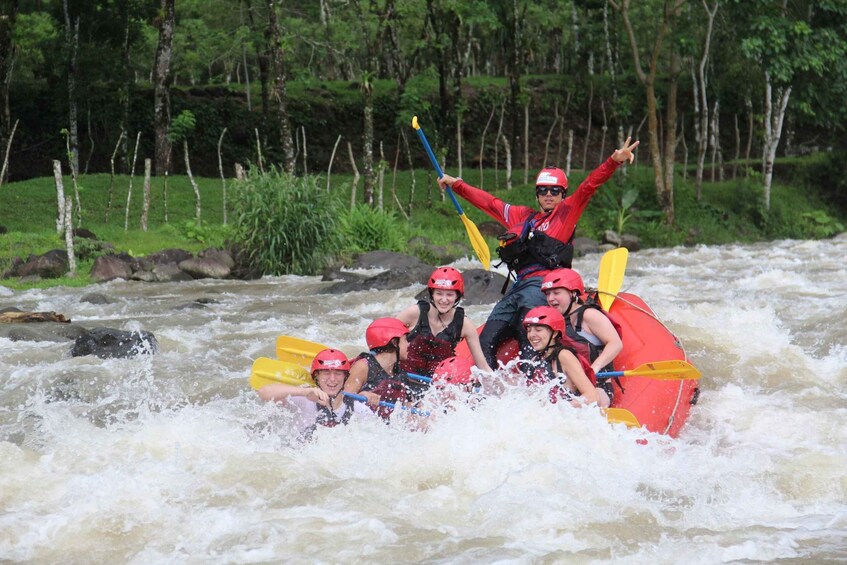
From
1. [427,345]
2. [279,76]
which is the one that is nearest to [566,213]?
[427,345]

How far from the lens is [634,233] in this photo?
18266mm

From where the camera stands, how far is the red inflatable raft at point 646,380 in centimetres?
558

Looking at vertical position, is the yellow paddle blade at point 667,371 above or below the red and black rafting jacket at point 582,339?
below

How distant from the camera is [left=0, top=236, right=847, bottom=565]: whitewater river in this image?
409 cm

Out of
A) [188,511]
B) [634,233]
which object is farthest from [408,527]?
[634,233]

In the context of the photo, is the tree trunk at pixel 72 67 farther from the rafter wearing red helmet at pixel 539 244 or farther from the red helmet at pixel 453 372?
the red helmet at pixel 453 372

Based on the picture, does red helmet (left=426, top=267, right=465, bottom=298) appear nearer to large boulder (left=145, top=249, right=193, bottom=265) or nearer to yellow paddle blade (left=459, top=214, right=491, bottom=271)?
yellow paddle blade (left=459, top=214, right=491, bottom=271)

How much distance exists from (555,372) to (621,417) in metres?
0.44

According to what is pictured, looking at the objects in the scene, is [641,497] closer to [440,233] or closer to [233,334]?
[233,334]

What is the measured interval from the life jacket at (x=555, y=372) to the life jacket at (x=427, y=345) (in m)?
0.54

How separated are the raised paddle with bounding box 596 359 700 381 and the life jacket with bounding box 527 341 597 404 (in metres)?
0.12

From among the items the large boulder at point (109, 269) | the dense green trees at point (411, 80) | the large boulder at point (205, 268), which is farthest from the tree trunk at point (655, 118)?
the large boulder at point (109, 269)

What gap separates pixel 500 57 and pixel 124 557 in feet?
105

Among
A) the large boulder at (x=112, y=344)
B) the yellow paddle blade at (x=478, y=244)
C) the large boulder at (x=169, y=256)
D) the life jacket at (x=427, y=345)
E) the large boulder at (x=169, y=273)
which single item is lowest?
the large boulder at (x=169, y=273)
